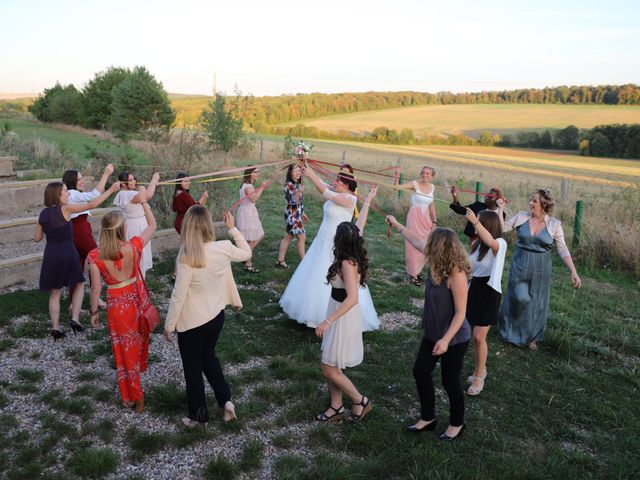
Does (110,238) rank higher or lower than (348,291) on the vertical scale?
higher

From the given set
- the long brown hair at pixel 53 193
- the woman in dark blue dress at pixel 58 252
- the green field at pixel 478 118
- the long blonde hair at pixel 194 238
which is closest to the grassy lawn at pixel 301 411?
the woman in dark blue dress at pixel 58 252

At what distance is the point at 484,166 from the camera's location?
104 feet

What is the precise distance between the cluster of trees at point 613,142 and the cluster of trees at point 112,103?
29666mm

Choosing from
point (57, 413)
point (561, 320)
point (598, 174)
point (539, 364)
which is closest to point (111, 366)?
point (57, 413)

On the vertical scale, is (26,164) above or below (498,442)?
above

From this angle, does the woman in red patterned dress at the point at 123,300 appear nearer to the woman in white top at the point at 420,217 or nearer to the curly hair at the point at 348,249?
the curly hair at the point at 348,249

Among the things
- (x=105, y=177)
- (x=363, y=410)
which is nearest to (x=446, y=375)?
(x=363, y=410)

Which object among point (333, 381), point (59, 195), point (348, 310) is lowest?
point (333, 381)

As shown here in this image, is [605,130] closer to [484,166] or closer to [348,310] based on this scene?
[484,166]

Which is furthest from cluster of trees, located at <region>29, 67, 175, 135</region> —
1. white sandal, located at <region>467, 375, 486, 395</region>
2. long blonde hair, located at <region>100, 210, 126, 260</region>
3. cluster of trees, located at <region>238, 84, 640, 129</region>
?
white sandal, located at <region>467, 375, 486, 395</region>

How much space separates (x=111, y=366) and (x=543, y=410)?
4.33 m

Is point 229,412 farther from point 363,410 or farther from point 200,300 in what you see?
point 363,410

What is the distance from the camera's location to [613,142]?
3628 cm

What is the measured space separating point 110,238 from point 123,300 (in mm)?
548
